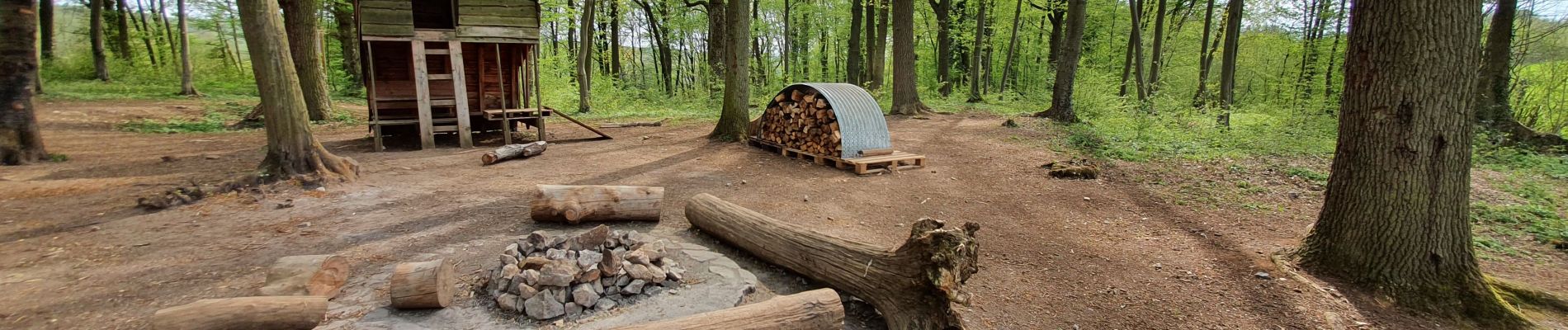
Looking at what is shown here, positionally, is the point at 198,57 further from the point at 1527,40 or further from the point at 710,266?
the point at 1527,40

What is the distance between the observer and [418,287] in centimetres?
344

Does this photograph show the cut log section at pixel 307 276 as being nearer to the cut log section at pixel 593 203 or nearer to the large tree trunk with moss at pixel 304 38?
the cut log section at pixel 593 203

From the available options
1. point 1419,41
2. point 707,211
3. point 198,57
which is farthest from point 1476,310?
point 198,57

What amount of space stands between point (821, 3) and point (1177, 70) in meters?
17.6

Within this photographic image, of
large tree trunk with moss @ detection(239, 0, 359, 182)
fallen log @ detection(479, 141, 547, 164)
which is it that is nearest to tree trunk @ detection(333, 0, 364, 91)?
fallen log @ detection(479, 141, 547, 164)

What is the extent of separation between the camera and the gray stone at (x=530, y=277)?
364 centimetres

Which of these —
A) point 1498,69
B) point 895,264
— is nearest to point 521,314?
point 895,264

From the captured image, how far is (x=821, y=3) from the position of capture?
33688mm

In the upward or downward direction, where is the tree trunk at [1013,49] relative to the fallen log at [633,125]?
upward

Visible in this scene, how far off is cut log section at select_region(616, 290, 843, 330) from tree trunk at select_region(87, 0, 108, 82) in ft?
85.4

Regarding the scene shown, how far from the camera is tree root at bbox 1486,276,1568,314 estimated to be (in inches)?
159

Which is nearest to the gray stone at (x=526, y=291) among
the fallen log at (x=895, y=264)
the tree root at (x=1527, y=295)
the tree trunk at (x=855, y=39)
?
the fallen log at (x=895, y=264)

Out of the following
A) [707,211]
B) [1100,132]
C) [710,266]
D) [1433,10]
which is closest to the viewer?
[1433,10]

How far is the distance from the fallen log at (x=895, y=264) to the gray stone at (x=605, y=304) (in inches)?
50.6
